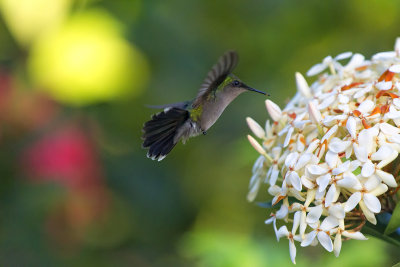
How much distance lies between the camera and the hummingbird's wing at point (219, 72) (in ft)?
5.89

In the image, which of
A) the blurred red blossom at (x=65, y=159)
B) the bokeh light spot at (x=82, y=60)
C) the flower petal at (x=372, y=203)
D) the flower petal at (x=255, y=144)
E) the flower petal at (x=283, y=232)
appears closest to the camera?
the flower petal at (x=372, y=203)

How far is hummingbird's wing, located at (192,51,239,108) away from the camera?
70.6 inches

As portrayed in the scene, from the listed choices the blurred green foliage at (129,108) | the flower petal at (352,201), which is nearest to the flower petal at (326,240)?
the flower petal at (352,201)

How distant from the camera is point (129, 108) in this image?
4.92 meters

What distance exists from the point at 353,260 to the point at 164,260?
2.26 m

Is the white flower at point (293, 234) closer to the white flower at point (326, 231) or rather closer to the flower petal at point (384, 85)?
the white flower at point (326, 231)

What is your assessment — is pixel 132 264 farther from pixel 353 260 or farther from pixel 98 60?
pixel 353 260

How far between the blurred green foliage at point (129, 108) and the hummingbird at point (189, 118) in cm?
193

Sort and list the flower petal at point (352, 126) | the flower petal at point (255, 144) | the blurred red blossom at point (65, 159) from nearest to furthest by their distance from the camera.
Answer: the flower petal at point (352, 126)
the flower petal at point (255, 144)
the blurred red blossom at point (65, 159)

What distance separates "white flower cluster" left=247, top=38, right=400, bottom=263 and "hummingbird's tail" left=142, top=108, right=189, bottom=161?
0.98 feet

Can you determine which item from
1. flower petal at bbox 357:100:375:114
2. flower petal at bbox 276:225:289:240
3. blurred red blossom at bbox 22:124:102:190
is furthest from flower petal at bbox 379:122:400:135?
blurred red blossom at bbox 22:124:102:190

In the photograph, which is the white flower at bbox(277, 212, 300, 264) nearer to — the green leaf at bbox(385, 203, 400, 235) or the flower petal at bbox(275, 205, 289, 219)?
the flower petal at bbox(275, 205, 289, 219)

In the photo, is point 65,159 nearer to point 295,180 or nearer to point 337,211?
point 295,180

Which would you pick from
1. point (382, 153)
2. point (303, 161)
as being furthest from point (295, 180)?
point (382, 153)
